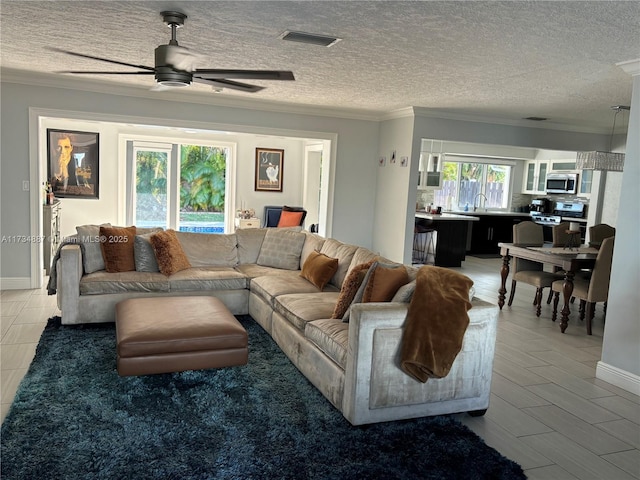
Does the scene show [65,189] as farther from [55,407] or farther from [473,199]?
[473,199]

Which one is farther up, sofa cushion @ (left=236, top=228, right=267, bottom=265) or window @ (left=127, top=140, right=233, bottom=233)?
window @ (left=127, top=140, right=233, bottom=233)

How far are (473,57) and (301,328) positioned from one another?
8.04ft

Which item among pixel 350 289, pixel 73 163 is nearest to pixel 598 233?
pixel 350 289

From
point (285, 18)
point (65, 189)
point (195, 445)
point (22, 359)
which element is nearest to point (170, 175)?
point (65, 189)

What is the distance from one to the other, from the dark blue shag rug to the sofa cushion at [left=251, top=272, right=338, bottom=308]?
0.95 metres

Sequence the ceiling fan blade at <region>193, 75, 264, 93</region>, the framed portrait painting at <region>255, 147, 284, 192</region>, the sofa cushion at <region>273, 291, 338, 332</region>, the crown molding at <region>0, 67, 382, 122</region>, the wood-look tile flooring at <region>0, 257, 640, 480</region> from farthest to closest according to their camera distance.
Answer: the framed portrait painting at <region>255, 147, 284, 192</region> → the crown molding at <region>0, 67, 382, 122</region> → the sofa cushion at <region>273, 291, 338, 332</region> → the ceiling fan blade at <region>193, 75, 264, 93</region> → the wood-look tile flooring at <region>0, 257, 640, 480</region>

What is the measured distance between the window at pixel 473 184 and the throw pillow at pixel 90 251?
303 inches

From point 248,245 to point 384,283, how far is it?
279cm

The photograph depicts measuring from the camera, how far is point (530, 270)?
6.12 m

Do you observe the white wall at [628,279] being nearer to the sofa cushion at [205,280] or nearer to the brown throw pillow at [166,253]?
the sofa cushion at [205,280]

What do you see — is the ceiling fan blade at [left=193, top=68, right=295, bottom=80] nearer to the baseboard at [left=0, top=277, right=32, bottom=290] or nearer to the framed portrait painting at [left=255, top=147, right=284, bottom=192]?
the baseboard at [left=0, top=277, right=32, bottom=290]

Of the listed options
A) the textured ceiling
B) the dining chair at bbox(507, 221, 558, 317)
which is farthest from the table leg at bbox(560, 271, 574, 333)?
the textured ceiling

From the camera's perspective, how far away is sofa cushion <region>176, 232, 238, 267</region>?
545 centimetres

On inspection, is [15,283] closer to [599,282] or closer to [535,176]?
[599,282]
